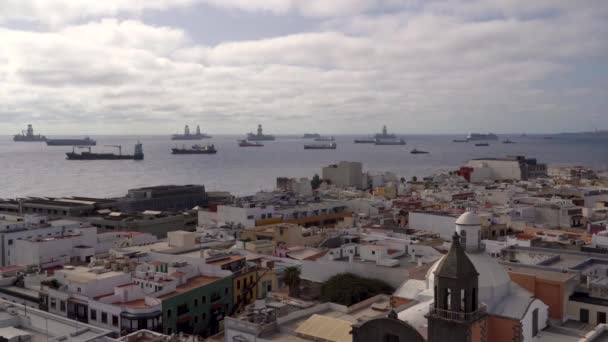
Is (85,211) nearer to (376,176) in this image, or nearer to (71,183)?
(376,176)

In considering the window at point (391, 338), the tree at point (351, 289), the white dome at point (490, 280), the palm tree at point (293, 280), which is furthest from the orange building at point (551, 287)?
the palm tree at point (293, 280)

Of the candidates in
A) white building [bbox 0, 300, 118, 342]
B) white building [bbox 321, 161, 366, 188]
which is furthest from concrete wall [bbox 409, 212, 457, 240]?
white building [bbox 321, 161, 366, 188]

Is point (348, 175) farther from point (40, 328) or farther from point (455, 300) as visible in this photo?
point (455, 300)

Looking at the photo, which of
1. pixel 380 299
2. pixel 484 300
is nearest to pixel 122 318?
pixel 380 299

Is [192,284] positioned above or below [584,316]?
below

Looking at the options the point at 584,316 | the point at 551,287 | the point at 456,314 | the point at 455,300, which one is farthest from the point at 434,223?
the point at 456,314

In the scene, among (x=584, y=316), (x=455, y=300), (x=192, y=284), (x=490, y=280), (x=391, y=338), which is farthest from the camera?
(x=192, y=284)

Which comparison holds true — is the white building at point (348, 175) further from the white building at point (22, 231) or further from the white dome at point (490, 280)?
the white dome at point (490, 280)
